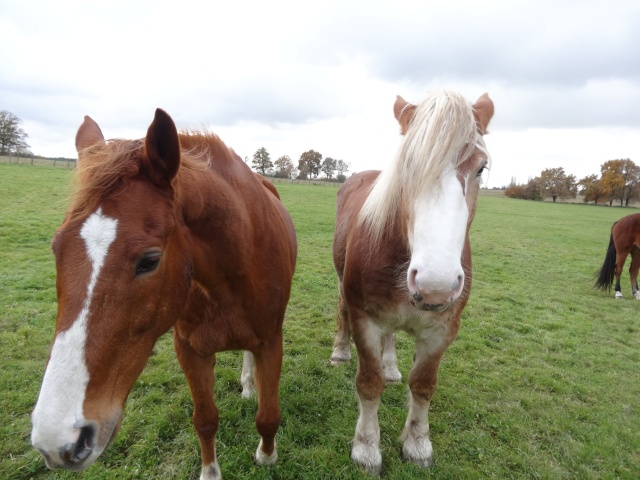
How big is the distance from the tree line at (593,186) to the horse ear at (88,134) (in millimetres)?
76504

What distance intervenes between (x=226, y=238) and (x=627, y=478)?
366 centimetres

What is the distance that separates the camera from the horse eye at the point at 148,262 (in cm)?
139

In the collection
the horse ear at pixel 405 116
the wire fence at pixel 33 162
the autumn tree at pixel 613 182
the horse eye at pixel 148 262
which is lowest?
the horse eye at pixel 148 262

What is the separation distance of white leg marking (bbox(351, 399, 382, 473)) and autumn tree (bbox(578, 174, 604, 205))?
247 ft

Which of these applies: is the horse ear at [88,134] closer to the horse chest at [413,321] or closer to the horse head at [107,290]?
the horse head at [107,290]

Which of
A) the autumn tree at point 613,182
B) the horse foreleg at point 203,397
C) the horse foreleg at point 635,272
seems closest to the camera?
the horse foreleg at point 203,397

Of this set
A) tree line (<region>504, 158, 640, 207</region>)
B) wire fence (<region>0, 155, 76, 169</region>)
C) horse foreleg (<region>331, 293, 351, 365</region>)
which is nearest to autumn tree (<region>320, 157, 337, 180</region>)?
tree line (<region>504, 158, 640, 207</region>)

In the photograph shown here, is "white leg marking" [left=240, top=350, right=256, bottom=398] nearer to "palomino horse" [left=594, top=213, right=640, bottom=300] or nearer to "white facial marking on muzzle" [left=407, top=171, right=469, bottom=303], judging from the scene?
"white facial marking on muzzle" [left=407, top=171, right=469, bottom=303]

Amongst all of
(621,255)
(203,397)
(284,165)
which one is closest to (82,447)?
(203,397)

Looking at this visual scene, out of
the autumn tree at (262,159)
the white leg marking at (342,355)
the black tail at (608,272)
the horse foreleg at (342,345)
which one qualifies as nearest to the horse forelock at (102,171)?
the horse foreleg at (342,345)

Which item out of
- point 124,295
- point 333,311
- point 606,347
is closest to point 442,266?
point 124,295

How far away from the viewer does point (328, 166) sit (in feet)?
247

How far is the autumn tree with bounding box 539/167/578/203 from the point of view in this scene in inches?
2596

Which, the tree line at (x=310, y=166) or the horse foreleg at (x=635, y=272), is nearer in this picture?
the horse foreleg at (x=635, y=272)
